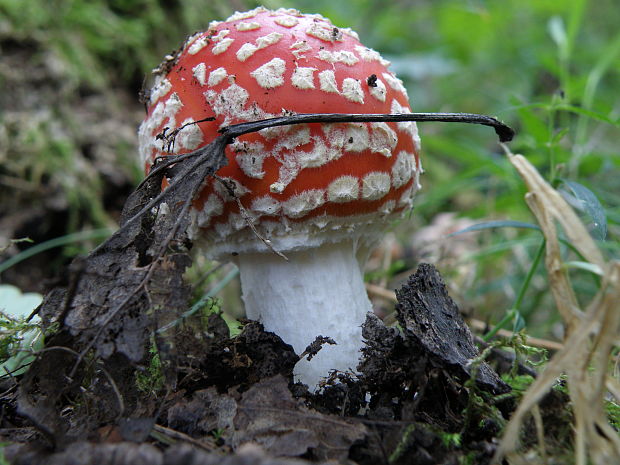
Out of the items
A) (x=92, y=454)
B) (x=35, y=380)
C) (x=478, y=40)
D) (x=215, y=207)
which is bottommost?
(x=92, y=454)

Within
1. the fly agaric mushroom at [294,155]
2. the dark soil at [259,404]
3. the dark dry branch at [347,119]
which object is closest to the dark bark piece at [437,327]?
the dark soil at [259,404]

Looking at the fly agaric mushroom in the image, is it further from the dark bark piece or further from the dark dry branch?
the dark bark piece


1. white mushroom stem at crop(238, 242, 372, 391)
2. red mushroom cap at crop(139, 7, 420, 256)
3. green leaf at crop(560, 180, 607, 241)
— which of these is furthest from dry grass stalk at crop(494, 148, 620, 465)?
white mushroom stem at crop(238, 242, 372, 391)

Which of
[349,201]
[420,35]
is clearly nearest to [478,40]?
[420,35]

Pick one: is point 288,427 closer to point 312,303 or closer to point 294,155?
point 312,303

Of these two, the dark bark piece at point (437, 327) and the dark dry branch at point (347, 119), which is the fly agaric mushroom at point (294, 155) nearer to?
the dark dry branch at point (347, 119)

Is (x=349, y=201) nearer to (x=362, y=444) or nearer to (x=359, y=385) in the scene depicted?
(x=359, y=385)
